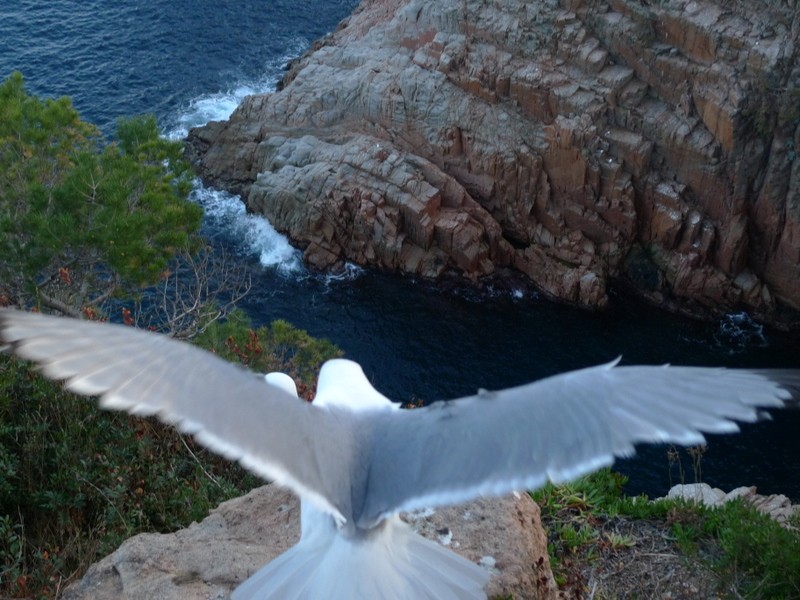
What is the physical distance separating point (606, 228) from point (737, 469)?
10.1 meters

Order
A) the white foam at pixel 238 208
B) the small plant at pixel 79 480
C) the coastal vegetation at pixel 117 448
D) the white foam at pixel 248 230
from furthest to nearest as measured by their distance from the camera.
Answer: the white foam at pixel 238 208 → the white foam at pixel 248 230 → the small plant at pixel 79 480 → the coastal vegetation at pixel 117 448

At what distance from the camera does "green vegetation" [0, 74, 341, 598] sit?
8.59 meters

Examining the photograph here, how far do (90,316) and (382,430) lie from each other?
6.68m

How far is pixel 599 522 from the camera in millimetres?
8125

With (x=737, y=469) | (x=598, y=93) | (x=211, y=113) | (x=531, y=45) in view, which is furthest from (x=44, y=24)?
(x=737, y=469)

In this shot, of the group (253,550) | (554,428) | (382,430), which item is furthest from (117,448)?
(554,428)

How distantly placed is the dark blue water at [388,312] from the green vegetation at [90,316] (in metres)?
9.90

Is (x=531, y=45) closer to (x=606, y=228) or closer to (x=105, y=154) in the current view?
(x=606, y=228)

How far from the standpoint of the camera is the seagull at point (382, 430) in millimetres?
4938

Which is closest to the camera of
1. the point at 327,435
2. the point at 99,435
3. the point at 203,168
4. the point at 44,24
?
the point at 327,435

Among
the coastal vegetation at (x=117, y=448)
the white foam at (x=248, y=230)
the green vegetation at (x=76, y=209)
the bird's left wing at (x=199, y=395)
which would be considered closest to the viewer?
the bird's left wing at (x=199, y=395)

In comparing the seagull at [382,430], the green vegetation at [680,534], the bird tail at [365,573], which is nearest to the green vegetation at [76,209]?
the seagull at [382,430]

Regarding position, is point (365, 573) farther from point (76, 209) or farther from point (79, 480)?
point (76, 209)

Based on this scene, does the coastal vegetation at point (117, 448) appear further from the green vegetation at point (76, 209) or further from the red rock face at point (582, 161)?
the red rock face at point (582, 161)
